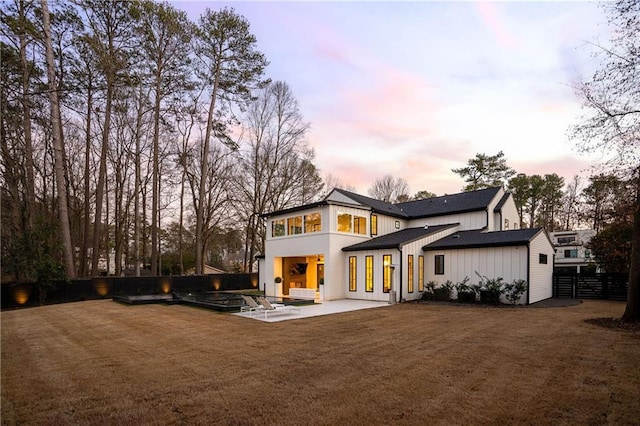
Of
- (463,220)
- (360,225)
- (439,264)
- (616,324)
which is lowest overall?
(616,324)

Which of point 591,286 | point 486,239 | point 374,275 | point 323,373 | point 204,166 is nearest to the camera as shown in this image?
point 323,373

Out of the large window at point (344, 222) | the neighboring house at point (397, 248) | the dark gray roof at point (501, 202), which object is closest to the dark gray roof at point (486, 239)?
the neighboring house at point (397, 248)

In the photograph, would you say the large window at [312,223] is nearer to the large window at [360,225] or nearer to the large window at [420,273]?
the large window at [360,225]

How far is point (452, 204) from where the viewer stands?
72.2 ft

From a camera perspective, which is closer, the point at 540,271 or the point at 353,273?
the point at 540,271

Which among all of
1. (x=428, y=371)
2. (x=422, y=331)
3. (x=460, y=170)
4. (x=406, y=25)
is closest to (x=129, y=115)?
(x=406, y=25)

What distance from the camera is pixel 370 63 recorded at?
1545 cm

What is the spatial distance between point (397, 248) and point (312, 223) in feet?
16.7

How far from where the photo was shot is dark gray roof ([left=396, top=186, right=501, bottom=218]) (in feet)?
67.1

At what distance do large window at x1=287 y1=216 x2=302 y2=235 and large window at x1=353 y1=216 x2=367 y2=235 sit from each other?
10.2 ft

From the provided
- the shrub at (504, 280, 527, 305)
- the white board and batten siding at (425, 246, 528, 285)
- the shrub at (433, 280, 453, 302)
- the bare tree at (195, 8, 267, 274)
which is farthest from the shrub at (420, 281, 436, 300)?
the bare tree at (195, 8, 267, 274)

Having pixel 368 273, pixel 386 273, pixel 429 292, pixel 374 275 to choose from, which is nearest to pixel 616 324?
pixel 429 292

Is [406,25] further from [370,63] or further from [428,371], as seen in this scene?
[428,371]

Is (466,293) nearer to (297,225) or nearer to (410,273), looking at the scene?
(410,273)
